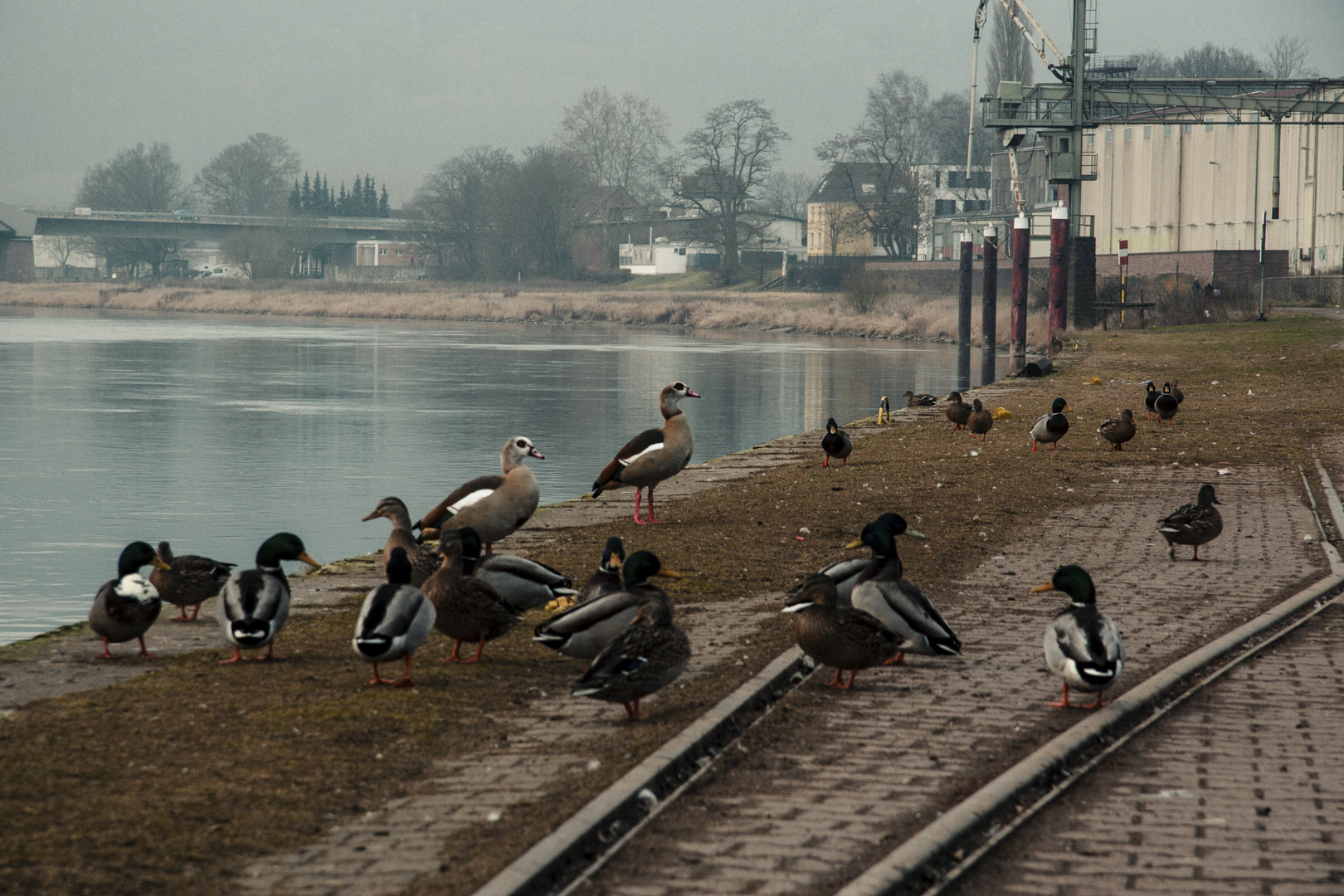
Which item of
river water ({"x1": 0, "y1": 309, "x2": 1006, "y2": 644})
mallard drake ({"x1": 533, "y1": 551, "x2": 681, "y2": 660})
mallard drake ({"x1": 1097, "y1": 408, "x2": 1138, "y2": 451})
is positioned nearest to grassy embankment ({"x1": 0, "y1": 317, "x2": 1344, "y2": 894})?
mallard drake ({"x1": 533, "y1": 551, "x2": 681, "y2": 660})

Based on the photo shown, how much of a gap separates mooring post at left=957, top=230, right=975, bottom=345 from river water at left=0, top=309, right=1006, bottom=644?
7.36 ft

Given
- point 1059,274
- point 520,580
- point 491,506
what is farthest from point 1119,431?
point 1059,274

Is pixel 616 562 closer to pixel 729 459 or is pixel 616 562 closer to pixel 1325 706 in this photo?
pixel 1325 706

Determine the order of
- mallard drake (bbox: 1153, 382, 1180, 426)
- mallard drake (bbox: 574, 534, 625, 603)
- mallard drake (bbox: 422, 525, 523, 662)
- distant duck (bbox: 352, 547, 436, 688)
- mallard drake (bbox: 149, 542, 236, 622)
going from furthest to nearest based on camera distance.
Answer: mallard drake (bbox: 1153, 382, 1180, 426) → mallard drake (bbox: 149, 542, 236, 622) → mallard drake (bbox: 574, 534, 625, 603) → mallard drake (bbox: 422, 525, 523, 662) → distant duck (bbox: 352, 547, 436, 688)

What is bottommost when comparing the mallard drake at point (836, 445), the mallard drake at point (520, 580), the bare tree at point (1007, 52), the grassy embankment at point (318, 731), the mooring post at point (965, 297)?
the grassy embankment at point (318, 731)

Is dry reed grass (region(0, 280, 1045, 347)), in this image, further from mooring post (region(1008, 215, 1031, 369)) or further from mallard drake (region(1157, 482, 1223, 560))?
mallard drake (region(1157, 482, 1223, 560))

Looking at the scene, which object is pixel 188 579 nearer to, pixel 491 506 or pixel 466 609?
pixel 491 506

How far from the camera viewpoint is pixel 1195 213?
71.0 m

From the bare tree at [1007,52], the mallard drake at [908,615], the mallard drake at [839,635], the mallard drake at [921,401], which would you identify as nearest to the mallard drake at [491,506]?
the mallard drake at [908,615]

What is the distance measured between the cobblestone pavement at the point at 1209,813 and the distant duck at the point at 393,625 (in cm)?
323

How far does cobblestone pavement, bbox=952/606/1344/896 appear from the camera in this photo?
5.11 metres

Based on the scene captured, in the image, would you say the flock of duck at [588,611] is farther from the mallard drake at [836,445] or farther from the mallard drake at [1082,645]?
Result: the mallard drake at [836,445]

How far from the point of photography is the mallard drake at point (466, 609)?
7.82 metres

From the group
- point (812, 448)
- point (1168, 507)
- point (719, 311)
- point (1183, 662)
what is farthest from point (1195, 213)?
point (1183, 662)
